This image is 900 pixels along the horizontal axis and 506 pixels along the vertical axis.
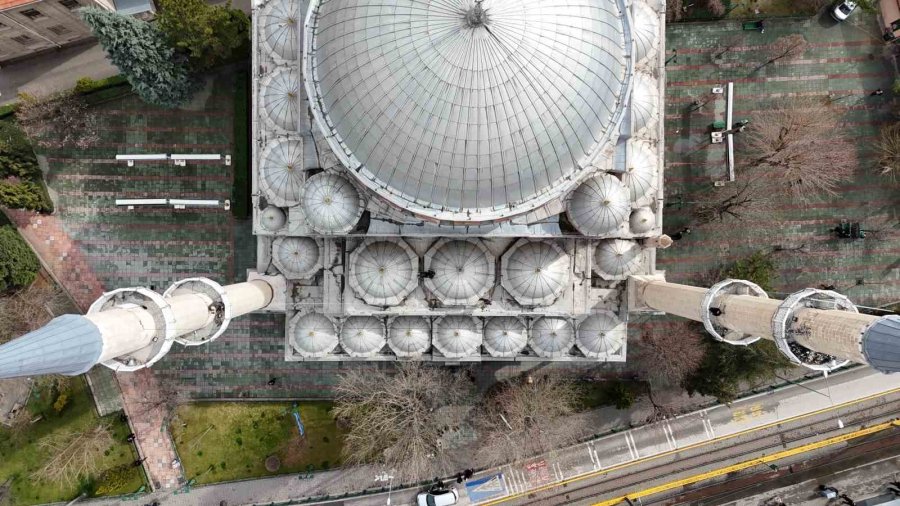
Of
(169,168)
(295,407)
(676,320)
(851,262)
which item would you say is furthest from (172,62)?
(851,262)

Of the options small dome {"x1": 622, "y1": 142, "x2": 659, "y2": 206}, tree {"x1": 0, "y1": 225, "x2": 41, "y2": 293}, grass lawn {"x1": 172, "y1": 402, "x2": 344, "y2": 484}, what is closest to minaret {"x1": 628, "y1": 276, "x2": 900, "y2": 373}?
small dome {"x1": 622, "y1": 142, "x2": 659, "y2": 206}

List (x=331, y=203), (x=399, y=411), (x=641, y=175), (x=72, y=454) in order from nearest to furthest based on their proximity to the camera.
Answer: (x=331, y=203), (x=641, y=175), (x=399, y=411), (x=72, y=454)

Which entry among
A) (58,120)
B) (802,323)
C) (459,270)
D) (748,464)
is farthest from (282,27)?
(748,464)

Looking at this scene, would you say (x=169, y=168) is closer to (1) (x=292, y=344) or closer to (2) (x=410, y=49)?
(1) (x=292, y=344)

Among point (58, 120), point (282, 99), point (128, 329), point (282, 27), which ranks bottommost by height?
point (128, 329)

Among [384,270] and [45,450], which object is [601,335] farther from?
[45,450]

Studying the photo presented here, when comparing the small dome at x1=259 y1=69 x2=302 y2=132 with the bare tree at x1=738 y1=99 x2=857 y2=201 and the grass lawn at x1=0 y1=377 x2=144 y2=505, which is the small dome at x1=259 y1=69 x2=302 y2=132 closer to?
the grass lawn at x1=0 y1=377 x2=144 y2=505
